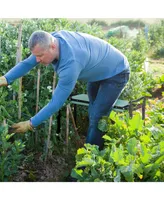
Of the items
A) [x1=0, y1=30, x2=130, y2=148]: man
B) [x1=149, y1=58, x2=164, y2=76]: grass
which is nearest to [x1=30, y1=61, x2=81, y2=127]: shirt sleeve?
[x1=0, y1=30, x2=130, y2=148]: man

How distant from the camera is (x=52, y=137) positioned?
3.87 metres

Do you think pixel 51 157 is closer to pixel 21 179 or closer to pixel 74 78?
pixel 21 179

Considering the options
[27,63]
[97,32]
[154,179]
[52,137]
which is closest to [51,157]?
[52,137]

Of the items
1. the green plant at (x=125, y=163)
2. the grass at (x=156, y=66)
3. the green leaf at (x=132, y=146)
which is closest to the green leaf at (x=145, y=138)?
the green plant at (x=125, y=163)

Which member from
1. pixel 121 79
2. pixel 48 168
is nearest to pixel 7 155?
pixel 48 168

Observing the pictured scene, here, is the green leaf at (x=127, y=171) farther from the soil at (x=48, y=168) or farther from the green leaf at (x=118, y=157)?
the soil at (x=48, y=168)

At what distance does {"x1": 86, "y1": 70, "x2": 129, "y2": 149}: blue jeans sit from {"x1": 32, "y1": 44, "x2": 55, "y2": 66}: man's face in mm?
743

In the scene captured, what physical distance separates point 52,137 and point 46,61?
1142 mm

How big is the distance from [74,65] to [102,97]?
27.7 inches

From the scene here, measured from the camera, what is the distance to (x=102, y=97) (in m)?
3.51

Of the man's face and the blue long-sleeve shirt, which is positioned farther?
the blue long-sleeve shirt

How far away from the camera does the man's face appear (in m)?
2.79

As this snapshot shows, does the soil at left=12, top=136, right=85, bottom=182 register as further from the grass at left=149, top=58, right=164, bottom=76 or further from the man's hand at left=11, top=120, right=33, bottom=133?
the grass at left=149, top=58, right=164, bottom=76

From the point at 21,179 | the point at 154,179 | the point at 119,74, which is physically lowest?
the point at 21,179
